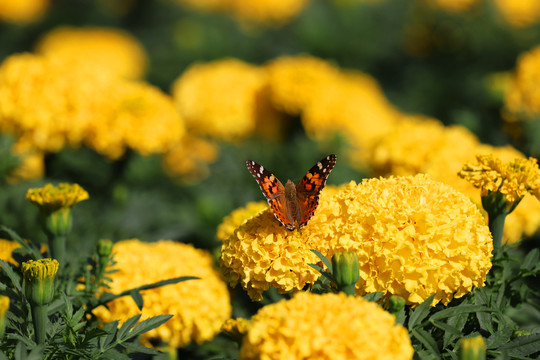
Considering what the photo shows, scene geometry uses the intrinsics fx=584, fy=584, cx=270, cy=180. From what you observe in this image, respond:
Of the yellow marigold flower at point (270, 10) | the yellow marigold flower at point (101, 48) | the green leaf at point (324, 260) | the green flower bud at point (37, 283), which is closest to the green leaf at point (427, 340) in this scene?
the green leaf at point (324, 260)

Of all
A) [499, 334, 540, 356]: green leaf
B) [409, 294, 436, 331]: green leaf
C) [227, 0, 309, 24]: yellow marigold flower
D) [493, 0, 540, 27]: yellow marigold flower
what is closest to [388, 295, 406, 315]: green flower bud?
[409, 294, 436, 331]: green leaf

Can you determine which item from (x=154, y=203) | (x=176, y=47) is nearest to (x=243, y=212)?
(x=154, y=203)

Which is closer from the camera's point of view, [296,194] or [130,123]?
[296,194]

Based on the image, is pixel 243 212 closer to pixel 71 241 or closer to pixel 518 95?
pixel 71 241

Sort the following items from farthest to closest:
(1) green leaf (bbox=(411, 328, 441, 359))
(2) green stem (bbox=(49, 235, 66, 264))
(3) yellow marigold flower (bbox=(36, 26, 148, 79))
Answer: (3) yellow marigold flower (bbox=(36, 26, 148, 79)) → (2) green stem (bbox=(49, 235, 66, 264)) → (1) green leaf (bbox=(411, 328, 441, 359))

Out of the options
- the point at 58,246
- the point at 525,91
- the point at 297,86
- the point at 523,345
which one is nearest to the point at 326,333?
the point at 523,345

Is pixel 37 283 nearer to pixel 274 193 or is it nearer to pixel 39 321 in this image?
pixel 39 321

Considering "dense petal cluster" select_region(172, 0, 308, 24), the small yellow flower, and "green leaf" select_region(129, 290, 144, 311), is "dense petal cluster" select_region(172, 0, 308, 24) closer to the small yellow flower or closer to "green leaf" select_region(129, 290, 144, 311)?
the small yellow flower
